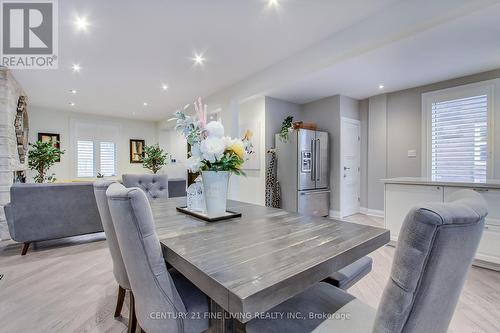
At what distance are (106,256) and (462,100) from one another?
5707mm

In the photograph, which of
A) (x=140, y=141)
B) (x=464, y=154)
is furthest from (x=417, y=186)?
(x=140, y=141)

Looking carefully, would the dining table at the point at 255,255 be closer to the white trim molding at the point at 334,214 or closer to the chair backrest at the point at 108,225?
the chair backrest at the point at 108,225

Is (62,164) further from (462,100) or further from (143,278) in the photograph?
(462,100)

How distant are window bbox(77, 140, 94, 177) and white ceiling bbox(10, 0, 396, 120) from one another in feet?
7.28

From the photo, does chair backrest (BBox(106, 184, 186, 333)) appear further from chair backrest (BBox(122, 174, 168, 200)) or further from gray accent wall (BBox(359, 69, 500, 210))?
gray accent wall (BBox(359, 69, 500, 210))

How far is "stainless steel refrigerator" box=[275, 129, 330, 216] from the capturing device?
4332mm

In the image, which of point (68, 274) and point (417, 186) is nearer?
point (68, 274)

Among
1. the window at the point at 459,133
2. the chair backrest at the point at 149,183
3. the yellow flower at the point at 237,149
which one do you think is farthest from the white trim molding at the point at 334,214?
the yellow flower at the point at 237,149

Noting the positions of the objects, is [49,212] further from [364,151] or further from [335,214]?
[364,151]

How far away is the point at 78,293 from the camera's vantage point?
6.54ft

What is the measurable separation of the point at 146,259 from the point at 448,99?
5.07 meters

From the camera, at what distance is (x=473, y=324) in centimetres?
160

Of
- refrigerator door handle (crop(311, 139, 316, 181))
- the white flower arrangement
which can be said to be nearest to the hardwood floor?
the white flower arrangement

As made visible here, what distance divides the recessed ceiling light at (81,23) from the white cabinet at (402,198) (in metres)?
4.05
